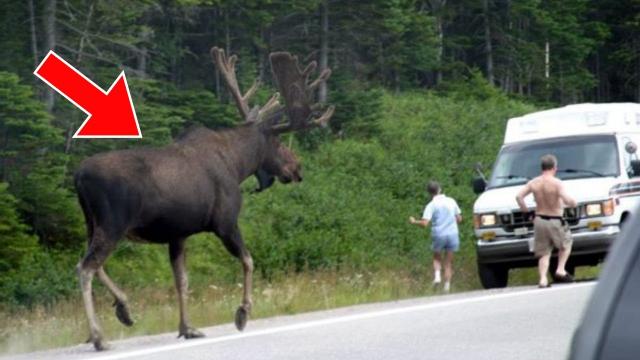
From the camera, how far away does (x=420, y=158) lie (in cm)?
4522

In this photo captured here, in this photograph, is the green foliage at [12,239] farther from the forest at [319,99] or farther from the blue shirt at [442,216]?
the blue shirt at [442,216]

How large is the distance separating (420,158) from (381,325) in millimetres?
A: 31847

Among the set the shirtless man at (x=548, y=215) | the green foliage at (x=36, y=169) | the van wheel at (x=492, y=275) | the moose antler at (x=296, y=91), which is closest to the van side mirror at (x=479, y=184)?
the van wheel at (x=492, y=275)

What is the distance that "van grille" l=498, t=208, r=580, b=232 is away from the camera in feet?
64.3

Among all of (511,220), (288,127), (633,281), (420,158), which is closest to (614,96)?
(420,158)

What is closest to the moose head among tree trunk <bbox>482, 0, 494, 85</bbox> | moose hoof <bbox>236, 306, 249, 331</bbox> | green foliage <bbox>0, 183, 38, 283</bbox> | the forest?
moose hoof <bbox>236, 306, 249, 331</bbox>

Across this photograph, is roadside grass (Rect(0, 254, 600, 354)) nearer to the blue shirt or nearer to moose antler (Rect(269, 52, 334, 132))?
the blue shirt

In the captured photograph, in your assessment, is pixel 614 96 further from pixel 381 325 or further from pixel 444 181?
pixel 381 325

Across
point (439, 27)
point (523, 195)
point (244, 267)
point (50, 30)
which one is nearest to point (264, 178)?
point (244, 267)

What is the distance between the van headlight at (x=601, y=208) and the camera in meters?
19.3

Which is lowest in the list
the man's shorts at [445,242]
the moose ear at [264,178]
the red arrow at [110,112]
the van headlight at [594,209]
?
the man's shorts at [445,242]

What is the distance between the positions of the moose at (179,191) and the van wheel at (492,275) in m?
6.06

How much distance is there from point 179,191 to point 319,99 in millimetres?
34339

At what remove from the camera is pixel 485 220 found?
19984mm
